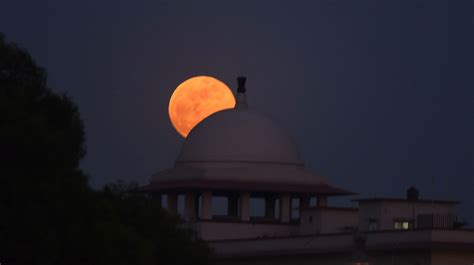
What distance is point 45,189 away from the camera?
59.1 meters

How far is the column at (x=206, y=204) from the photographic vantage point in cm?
9769

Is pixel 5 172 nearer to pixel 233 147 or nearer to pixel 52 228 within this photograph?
pixel 52 228

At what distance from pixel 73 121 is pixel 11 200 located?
5.17 meters

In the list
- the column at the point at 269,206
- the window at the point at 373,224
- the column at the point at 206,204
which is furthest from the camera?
the column at the point at 269,206

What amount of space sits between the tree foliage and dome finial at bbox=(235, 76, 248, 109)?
1422 inches

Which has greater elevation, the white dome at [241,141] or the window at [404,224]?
A: the white dome at [241,141]

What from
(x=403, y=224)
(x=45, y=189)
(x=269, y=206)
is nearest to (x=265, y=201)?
(x=269, y=206)

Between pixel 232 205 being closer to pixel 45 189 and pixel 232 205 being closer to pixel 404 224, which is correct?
pixel 404 224

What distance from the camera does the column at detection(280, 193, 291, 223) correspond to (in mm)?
98625

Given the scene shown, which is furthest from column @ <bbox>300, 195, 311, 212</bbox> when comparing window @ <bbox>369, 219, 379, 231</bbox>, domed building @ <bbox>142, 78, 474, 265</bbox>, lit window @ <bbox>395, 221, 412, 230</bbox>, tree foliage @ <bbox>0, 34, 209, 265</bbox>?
tree foliage @ <bbox>0, 34, 209, 265</bbox>

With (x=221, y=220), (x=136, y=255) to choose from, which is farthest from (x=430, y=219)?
(x=136, y=255)

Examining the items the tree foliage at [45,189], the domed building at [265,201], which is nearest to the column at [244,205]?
the domed building at [265,201]

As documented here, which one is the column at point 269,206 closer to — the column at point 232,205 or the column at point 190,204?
the column at point 232,205

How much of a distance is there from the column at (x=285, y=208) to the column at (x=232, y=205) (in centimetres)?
317
